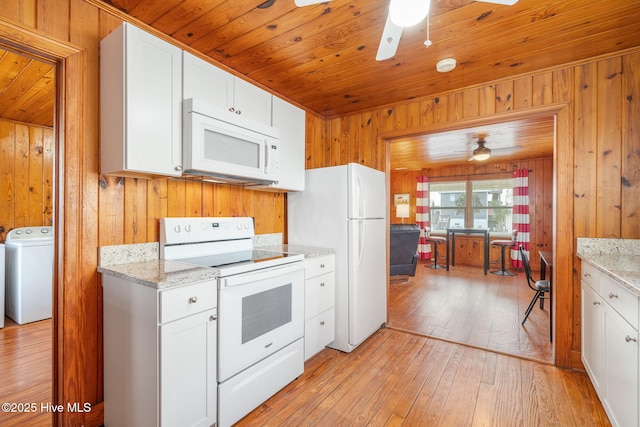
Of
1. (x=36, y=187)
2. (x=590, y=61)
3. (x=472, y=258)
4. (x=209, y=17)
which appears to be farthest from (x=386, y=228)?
(x=472, y=258)

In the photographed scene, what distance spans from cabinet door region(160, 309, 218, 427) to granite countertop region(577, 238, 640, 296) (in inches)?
81.0

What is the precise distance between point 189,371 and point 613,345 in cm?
219

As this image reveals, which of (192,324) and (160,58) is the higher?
(160,58)

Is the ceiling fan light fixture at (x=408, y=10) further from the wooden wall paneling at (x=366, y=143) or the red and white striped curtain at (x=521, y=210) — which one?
the red and white striped curtain at (x=521, y=210)

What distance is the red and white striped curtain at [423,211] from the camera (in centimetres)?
723

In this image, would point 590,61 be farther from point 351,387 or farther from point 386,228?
point 351,387

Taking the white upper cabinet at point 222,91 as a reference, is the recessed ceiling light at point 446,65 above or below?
above

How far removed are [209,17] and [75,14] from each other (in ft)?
2.25

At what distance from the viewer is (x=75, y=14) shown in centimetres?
161

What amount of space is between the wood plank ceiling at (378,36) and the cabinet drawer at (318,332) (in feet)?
6.62

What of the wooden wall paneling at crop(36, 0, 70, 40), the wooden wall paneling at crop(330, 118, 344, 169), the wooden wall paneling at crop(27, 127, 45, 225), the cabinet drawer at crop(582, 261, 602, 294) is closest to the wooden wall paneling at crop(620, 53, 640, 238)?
the cabinet drawer at crop(582, 261, 602, 294)

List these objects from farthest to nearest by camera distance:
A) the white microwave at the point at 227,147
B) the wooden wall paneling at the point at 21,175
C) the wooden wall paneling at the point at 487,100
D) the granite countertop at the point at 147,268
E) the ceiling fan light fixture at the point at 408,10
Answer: the wooden wall paneling at the point at 21,175 → the wooden wall paneling at the point at 487,100 → the white microwave at the point at 227,147 → the granite countertop at the point at 147,268 → the ceiling fan light fixture at the point at 408,10

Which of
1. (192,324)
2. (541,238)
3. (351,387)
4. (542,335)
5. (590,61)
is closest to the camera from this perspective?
(192,324)

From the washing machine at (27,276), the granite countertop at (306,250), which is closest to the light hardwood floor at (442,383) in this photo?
the granite countertop at (306,250)
